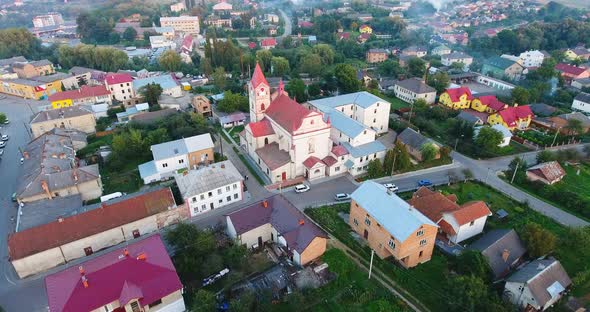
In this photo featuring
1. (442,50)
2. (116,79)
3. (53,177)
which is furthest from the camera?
(442,50)

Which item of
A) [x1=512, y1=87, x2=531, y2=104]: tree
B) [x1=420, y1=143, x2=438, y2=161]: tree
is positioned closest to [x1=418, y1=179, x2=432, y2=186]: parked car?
[x1=420, y1=143, x2=438, y2=161]: tree

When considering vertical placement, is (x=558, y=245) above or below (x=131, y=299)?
below

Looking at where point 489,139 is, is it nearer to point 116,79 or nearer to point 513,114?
point 513,114

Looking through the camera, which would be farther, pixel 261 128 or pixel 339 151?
pixel 261 128

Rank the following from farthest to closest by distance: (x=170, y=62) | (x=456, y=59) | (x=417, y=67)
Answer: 1. (x=456, y=59)
2. (x=170, y=62)
3. (x=417, y=67)

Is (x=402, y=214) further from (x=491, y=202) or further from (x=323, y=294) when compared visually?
(x=491, y=202)

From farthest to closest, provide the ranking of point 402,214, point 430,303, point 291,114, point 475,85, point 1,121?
point 475,85, point 1,121, point 291,114, point 402,214, point 430,303

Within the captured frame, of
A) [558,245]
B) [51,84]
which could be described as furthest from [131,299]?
[51,84]

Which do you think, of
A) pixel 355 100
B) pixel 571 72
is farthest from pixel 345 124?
pixel 571 72
